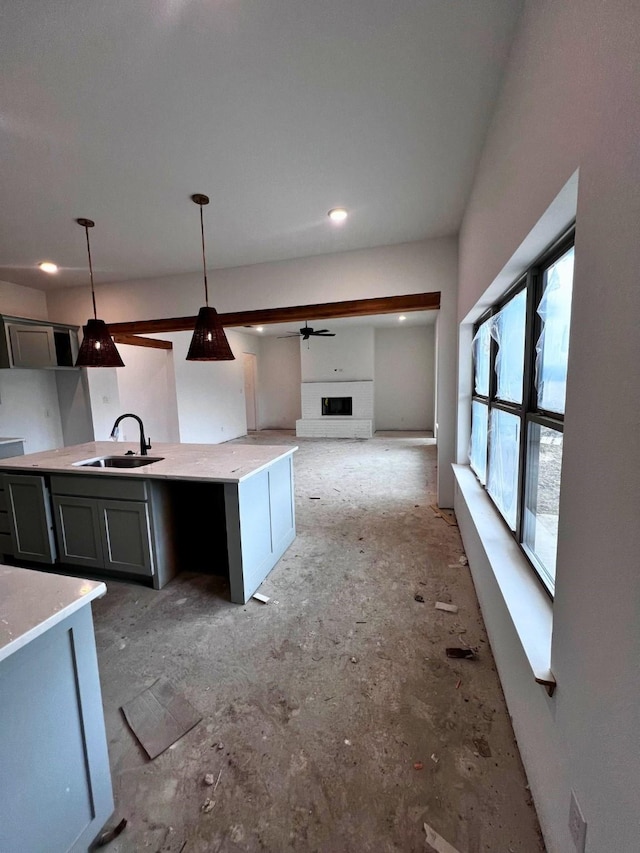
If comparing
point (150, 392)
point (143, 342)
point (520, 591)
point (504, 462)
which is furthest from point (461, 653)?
point (150, 392)

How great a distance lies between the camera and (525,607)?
138 cm

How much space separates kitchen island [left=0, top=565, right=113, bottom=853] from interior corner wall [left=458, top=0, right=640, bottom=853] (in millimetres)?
1303

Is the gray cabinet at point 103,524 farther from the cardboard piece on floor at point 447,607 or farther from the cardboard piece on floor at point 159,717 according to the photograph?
the cardboard piece on floor at point 447,607

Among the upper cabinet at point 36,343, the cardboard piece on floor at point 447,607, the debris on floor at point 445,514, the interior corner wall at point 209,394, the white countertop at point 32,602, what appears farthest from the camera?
the interior corner wall at point 209,394

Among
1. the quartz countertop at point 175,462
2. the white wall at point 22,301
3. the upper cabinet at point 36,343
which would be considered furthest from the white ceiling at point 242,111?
the quartz countertop at point 175,462

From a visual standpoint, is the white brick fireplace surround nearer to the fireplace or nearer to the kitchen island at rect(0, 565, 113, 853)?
the fireplace

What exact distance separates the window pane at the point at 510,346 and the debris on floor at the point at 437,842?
6.05ft

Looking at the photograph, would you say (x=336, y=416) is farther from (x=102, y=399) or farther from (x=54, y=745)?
(x=54, y=745)

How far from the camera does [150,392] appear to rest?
6957mm

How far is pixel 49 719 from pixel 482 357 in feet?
10.9

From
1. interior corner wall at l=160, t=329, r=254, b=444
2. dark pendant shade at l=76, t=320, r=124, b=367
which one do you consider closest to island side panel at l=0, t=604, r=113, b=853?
dark pendant shade at l=76, t=320, r=124, b=367

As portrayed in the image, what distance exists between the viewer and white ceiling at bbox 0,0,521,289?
51.5 inches

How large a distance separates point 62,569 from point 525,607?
3191 mm

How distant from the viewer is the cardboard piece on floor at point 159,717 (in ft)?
4.72
